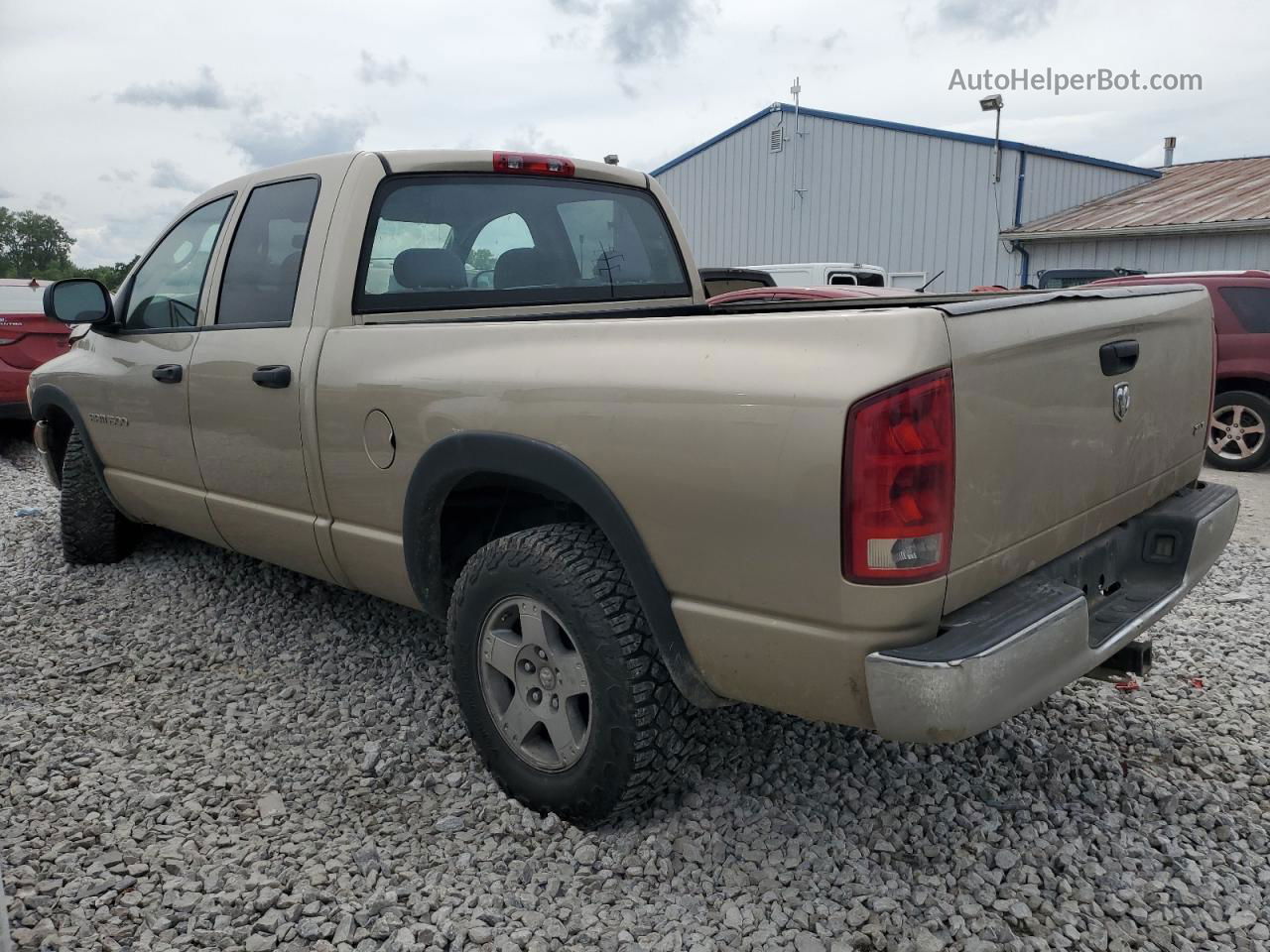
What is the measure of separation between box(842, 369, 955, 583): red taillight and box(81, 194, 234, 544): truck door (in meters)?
2.89

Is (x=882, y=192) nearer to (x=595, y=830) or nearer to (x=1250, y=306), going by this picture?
(x=1250, y=306)

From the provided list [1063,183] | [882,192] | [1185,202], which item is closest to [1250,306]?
[1185,202]

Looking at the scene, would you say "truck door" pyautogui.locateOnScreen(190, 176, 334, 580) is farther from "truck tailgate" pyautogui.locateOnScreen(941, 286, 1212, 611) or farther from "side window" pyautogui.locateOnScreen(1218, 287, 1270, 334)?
"side window" pyautogui.locateOnScreen(1218, 287, 1270, 334)

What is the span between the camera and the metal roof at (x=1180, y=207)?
651 inches

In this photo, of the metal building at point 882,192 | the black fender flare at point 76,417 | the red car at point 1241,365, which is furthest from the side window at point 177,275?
the metal building at point 882,192

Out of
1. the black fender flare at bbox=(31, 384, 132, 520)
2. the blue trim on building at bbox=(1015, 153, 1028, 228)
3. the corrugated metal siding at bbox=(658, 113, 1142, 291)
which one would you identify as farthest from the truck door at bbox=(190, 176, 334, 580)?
the blue trim on building at bbox=(1015, 153, 1028, 228)

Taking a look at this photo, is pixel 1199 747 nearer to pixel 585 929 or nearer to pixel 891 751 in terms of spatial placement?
pixel 891 751

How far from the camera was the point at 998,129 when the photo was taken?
1948cm

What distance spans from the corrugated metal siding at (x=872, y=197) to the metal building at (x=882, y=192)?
0.02 metres

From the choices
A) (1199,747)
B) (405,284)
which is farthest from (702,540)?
(1199,747)

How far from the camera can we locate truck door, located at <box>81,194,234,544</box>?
4035 mm

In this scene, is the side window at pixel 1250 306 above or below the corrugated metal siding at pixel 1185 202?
below

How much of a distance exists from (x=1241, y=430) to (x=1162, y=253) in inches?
384

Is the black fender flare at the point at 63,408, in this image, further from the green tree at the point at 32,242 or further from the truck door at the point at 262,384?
the green tree at the point at 32,242
